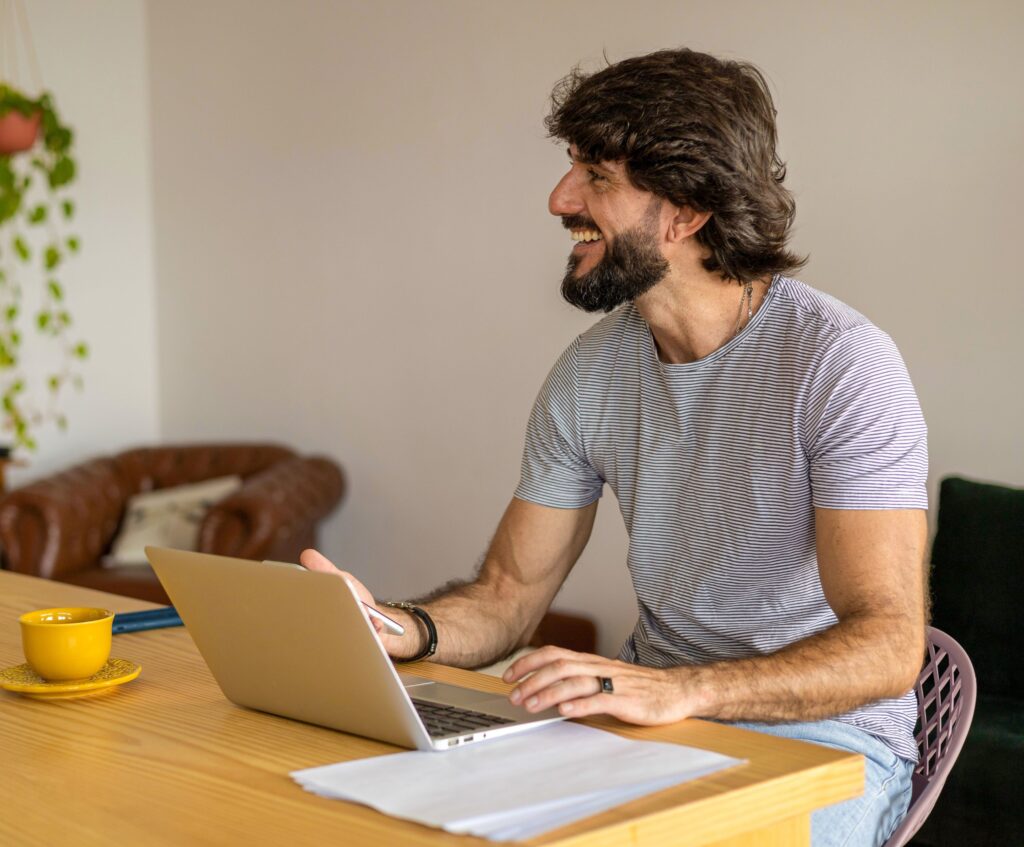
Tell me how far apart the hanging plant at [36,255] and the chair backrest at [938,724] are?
3.97m

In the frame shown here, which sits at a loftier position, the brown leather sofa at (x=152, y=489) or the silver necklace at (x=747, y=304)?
the silver necklace at (x=747, y=304)

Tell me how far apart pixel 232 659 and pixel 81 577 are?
128 inches

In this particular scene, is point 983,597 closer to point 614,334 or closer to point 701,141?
point 614,334

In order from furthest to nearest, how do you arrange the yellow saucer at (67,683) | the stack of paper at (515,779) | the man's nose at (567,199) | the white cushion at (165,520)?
the white cushion at (165,520) < the man's nose at (567,199) < the yellow saucer at (67,683) < the stack of paper at (515,779)

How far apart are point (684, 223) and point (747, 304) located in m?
0.17

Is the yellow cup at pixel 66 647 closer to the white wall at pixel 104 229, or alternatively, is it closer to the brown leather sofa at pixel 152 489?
the brown leather sofa at pixel 152 489

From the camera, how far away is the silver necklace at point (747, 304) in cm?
183

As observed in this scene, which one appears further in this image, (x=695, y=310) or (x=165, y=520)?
(x=165, y=520)

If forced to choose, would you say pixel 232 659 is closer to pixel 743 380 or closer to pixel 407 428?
pixel 743 380

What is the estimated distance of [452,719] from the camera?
120cm

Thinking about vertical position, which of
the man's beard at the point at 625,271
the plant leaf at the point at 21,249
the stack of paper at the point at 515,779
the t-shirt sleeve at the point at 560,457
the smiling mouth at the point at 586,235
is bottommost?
the stack of paper at the point at 515,779

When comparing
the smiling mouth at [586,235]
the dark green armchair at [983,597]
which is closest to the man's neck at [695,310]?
the smiling mouth at [586,235]

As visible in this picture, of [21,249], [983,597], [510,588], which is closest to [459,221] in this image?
[21,249]

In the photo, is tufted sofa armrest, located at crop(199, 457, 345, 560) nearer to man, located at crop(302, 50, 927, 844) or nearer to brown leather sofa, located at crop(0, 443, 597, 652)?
brown leather sofa, located at crop(0, 443, 597, 652)
